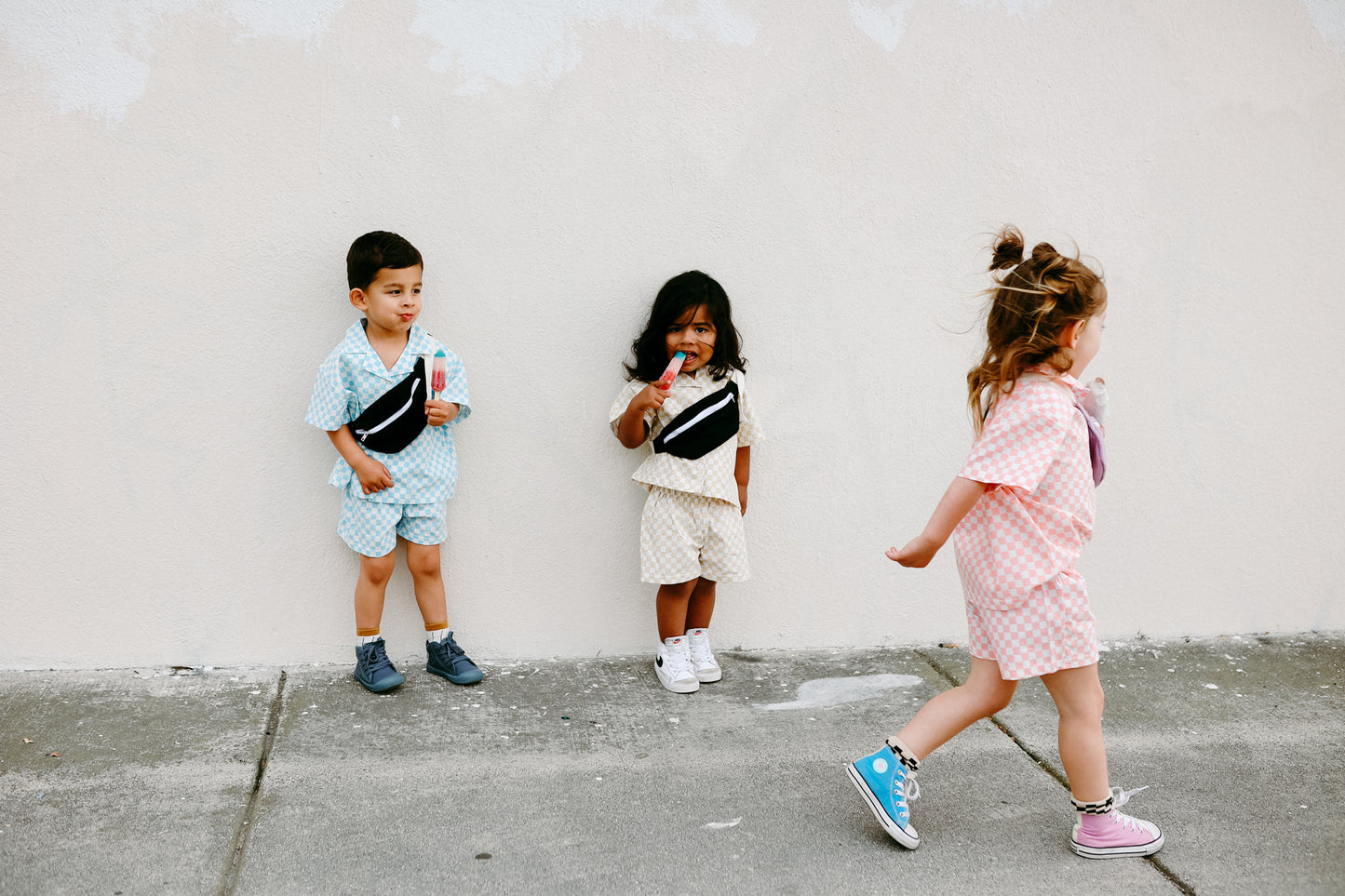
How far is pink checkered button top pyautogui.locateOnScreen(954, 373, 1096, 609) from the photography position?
2270 millimetres

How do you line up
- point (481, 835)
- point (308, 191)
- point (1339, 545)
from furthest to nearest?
point (1339, 545), point (308, 191), point (481, 835)

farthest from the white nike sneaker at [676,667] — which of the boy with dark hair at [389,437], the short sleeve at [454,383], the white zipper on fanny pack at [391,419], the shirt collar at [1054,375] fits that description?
the shirt collar at [1054,375]

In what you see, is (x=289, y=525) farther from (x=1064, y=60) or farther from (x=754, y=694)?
(x=1064, y=60)

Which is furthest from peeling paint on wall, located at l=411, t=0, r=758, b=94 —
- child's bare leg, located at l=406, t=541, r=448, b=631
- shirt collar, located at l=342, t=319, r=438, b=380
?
child's bare leg, located at l=406, t=541, r=448, b=631

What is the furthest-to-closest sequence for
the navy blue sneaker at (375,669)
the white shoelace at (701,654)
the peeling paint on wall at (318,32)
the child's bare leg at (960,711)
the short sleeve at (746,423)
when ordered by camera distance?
the white shoelace at (701,654), the short sleeve at (746,423), the navy blue sneaker at (375,669), the peeling paint on wall at (318,32), the child's bare leg at (960,711)

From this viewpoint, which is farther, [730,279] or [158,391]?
[730,279]

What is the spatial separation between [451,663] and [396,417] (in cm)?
85

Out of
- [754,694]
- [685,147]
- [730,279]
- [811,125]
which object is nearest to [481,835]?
[754,694]

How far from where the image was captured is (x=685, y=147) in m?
3.31

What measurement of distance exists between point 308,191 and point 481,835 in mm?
2011

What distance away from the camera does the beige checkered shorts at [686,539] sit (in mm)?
3285

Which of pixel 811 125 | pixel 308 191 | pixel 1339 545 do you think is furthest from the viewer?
pixel 1339 545

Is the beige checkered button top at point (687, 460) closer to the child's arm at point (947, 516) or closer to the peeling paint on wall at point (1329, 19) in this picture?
the child's arm at point (947, 516)

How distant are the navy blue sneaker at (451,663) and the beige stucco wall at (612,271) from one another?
0.45 ft
